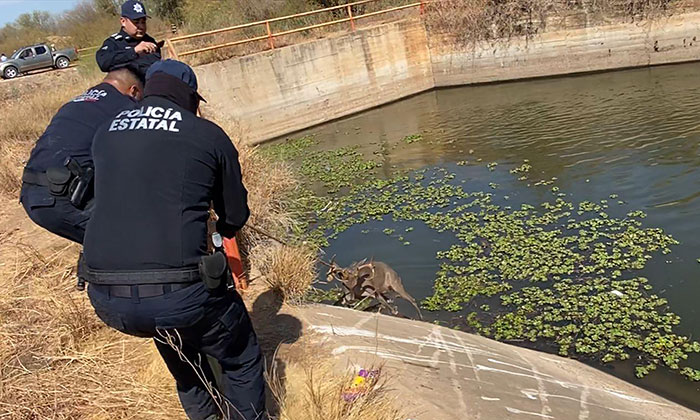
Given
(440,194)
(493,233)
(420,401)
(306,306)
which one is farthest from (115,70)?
(440,194)

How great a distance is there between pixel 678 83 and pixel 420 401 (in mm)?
13929

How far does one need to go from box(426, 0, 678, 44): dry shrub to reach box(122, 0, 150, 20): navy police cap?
14.9 m

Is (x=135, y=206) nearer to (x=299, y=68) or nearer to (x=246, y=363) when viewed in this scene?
(x=246, y=363)

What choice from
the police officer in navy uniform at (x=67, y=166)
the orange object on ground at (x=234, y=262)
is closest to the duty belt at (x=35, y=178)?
the police officer in navy uniform at (x=67, y=166)

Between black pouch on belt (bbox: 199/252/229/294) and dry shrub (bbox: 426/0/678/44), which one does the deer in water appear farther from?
dry shrub (bbox: 426/0/678/44)

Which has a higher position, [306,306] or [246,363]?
[246,363]

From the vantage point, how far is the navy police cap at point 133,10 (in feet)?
15.5

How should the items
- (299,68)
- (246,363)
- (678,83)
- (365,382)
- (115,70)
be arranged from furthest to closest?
(299,68), (678,83), (115,70), (365,382), (246,363)

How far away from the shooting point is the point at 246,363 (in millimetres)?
2705

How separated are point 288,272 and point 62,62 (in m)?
22.8

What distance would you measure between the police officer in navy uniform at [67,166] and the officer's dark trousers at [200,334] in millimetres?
1083

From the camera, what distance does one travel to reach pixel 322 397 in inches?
120

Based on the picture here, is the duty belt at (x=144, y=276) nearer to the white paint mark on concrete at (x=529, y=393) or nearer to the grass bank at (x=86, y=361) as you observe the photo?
the grass bank at (x=86, y=361)

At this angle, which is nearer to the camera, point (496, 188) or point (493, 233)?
point (493, 233)
